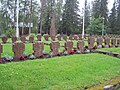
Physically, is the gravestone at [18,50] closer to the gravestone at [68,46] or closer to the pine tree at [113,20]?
the gravestone at [68,46]

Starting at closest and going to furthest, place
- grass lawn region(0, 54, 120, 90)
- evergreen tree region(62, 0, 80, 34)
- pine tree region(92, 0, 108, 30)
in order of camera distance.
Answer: grass lawn region(0, 54, 120, 90), evergreen tree region(62, 0, 80, 34), pine tree region(92, 0, 108, 30)

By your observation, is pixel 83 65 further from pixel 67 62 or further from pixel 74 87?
pixel 74 87

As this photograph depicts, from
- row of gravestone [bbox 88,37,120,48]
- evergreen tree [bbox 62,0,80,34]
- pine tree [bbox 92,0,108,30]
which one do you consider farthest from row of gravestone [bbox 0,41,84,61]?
pine tree [bbox 92,0,108,30]

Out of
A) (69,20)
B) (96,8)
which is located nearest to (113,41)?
(69,20)

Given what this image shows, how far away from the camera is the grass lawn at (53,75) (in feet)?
20.8

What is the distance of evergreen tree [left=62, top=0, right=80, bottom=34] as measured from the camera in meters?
53.2

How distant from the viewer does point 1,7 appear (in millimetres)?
43812

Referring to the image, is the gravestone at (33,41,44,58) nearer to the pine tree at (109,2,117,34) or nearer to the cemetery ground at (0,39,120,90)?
the cemetery ground at (0,39,120,90)

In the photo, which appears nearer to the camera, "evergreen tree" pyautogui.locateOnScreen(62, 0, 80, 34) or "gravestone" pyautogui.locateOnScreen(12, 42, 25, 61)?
"gravestone" pyautogui.locateOnScreen(12, 42, 25, 61)

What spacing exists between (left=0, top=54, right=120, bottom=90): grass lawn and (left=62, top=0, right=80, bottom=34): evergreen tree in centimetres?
4422

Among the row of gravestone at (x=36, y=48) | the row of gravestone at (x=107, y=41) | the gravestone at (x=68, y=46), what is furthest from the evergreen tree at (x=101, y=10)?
the row of gravestone at (x=36, y=48)

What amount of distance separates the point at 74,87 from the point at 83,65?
258cm

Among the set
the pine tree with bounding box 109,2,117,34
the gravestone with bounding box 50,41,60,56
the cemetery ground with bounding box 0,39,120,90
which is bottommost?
the cemetery ground with bounding box 0,39,120,90

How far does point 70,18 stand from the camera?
53.3 m
